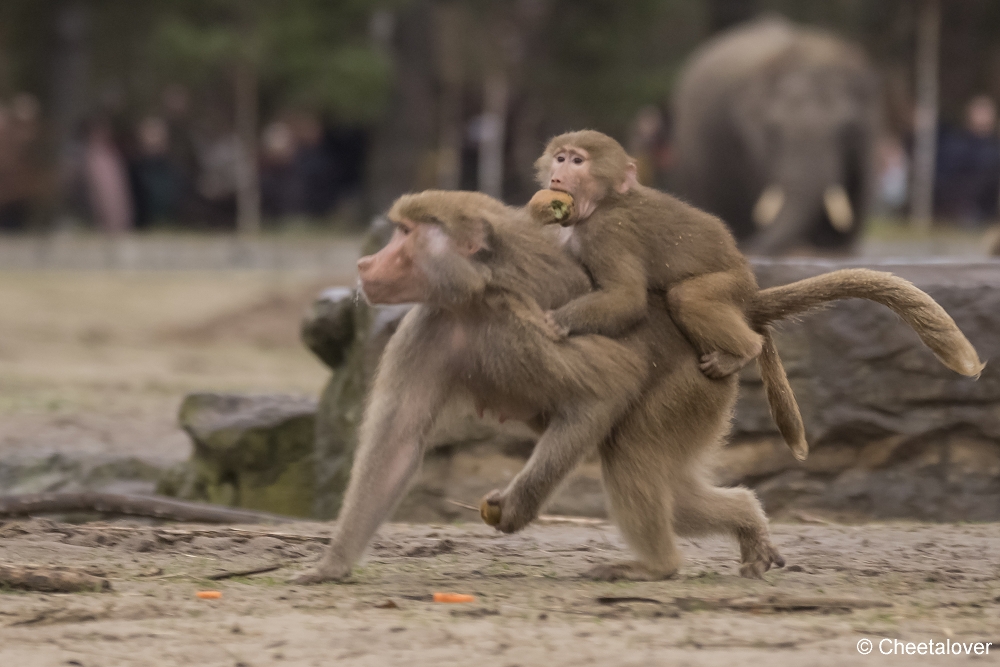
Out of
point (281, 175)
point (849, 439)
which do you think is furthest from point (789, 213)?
Answer: point (849, 439)

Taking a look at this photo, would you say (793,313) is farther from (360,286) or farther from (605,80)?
(605,80)

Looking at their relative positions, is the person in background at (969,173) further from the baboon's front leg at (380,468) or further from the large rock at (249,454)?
the baboon's front leg at (380,468)

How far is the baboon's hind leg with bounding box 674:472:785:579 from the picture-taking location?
4.75m

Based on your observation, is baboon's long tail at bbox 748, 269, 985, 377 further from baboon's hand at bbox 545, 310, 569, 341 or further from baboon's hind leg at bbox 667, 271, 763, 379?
baboon's hand at bbox 545, 310, 569, 341

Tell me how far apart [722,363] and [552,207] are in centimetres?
69

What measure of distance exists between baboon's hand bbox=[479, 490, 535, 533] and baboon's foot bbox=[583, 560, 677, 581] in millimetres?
330

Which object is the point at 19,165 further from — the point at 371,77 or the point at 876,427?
the point at 876,427

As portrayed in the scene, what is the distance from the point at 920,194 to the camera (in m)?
19.2

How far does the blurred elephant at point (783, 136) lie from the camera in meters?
14.8

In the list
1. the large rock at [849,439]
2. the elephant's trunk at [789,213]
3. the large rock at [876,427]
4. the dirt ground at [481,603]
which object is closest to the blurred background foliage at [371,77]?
the elephant's trunk at [789,213]

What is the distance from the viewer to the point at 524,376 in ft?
14.4

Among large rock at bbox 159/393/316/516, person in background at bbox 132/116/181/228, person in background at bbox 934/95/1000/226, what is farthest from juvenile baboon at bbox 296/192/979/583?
person in background at bbox 934/95/1000/226

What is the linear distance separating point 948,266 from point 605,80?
1467cm

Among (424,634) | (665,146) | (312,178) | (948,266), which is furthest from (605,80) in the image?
(424,634)
